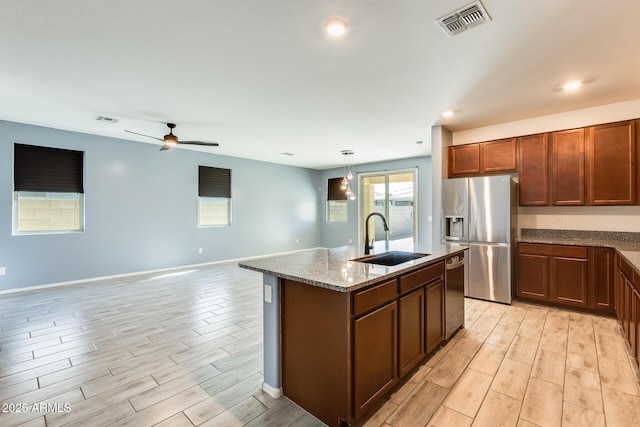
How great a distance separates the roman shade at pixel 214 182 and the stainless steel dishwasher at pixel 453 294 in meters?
5.63

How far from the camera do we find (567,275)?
12.0 ft

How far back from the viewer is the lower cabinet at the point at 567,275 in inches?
135

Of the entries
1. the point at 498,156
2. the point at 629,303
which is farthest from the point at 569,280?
the point at 498,156

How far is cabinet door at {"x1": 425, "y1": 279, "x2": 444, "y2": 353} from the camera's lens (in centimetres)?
245

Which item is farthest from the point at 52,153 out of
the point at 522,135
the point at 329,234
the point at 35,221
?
the point at 522,135

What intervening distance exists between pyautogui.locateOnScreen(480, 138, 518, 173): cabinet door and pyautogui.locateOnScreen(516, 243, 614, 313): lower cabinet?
3.73ft

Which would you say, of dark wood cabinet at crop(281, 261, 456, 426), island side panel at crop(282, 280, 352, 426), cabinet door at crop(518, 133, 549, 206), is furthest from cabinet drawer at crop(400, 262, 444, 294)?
cabinet door at crop(518, 133, 549, 206)

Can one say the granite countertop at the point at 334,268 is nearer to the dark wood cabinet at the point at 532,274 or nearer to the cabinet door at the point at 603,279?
the dark wood cabinet at the point at 532,274

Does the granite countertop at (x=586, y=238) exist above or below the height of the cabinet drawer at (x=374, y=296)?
above

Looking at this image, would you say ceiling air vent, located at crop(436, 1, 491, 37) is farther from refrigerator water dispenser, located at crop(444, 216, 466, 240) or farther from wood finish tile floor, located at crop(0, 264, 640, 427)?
refrigerator water dispenser, located at crop(444, 216, 466, 240)

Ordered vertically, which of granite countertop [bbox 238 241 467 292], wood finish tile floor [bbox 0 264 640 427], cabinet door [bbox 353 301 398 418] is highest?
granite countertop [bbox 238 241 467 292]

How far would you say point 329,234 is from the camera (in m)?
9.40

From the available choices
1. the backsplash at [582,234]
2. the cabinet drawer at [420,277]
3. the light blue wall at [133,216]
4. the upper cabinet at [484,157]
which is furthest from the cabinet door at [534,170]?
the light blue wall at [133,216]

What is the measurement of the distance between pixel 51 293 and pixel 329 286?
5.13 metres
